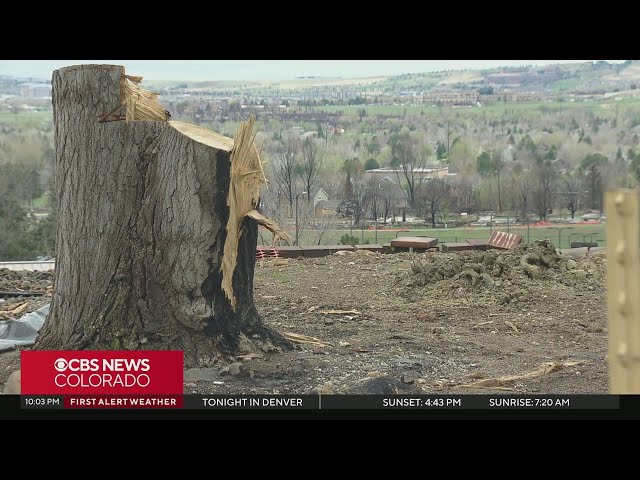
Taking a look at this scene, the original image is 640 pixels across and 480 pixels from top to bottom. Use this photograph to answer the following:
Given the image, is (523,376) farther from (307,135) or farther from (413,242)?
(413,242)

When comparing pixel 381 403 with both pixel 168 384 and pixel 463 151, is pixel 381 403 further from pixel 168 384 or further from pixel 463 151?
pixel 463 151

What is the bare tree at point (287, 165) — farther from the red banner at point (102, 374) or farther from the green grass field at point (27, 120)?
the red banner at point (102, 374)

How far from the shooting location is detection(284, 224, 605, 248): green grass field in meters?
7.89

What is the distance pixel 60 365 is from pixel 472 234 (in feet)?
15.5

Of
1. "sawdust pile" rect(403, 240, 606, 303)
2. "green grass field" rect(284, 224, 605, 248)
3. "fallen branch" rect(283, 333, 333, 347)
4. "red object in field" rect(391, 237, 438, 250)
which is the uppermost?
"green grass field" rect(284, 224, 605, 248)

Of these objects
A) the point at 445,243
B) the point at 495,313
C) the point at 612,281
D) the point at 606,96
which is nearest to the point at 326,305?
the point at 495,313

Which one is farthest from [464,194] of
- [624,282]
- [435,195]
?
[624,282]

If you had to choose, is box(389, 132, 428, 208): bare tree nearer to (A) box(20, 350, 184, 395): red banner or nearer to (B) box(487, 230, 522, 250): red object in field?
(B) box(487, 230, 522, 250): red object in field

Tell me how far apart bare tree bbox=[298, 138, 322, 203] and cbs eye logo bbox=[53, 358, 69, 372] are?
2.85 meters

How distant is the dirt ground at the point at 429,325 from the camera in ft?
18.9

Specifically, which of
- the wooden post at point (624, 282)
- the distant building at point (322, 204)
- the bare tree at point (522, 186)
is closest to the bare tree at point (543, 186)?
the bare tree at point (522, 186)

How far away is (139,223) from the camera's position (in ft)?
18.8

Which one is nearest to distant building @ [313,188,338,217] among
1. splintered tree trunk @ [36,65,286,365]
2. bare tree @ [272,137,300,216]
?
bare tree @ [272,137,300,216]
